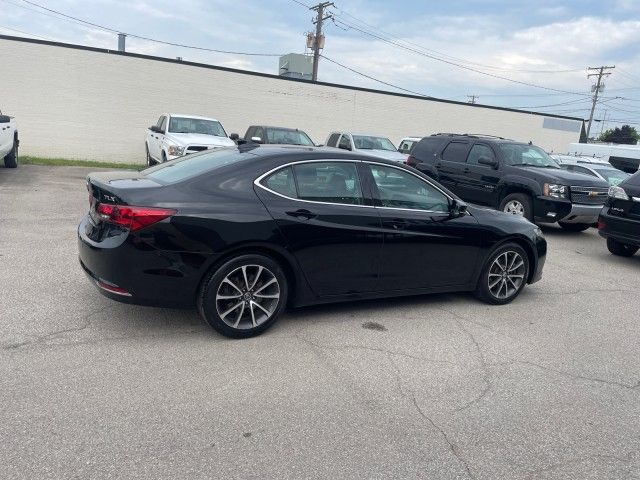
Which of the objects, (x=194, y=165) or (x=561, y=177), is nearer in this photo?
(x=194, y=165)

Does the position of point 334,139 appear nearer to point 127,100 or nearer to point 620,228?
point 127,100

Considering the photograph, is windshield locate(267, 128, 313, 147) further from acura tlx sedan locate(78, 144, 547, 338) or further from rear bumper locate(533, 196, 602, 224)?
acura tlx sedan locate(78, 144, 547, 338)

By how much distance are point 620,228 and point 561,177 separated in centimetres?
216

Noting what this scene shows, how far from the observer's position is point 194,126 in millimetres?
14727

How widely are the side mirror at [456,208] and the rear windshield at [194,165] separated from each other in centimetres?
214

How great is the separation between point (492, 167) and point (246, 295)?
800 cm

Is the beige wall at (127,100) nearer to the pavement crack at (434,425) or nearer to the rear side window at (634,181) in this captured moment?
the rear side window at (634,181)

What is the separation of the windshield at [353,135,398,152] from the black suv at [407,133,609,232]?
13.3 ft

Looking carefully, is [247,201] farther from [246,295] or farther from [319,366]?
[319,366]

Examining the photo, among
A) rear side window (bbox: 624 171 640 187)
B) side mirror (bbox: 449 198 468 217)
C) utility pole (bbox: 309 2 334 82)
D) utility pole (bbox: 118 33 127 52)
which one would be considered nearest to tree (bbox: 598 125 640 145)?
utility pole (bbox: 309 2 334 82)

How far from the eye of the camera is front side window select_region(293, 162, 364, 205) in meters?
4.74

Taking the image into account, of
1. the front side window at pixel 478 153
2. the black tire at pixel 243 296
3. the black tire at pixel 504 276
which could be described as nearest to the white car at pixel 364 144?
the front side window at pixel 478 153

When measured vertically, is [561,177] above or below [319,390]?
above

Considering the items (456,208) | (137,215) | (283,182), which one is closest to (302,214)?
(283,182)
